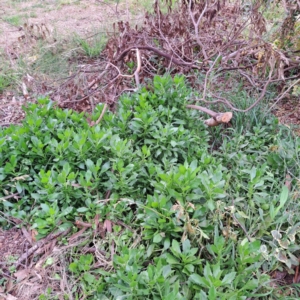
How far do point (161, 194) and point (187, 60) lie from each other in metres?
2.03

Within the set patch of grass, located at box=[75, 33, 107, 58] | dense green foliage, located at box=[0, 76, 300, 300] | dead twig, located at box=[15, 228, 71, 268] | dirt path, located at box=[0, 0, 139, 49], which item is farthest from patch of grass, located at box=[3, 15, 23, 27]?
dead twig, located at box=[15, 228, 71, 268]

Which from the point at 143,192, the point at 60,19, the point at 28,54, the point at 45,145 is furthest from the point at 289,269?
the point at 60,19

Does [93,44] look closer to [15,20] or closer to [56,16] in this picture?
[56,16]

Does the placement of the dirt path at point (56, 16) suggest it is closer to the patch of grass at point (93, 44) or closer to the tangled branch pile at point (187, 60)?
the patch of grass at point (93, 44)

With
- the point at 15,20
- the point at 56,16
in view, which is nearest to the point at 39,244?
the point at 15,20

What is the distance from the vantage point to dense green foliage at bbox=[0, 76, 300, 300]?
158 centimetres

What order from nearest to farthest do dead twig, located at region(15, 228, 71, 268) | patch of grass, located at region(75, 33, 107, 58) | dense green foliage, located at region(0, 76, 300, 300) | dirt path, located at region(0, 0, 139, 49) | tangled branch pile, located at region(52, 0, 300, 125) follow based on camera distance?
dense green foliage, located at region(0, 76, 300, 300) < dead twig, located at region(15, 228, 71, 268) < tangled branch pile, located at region(52, 0, 300, 125) < patch of grass, located at region(75, 33, 107, 58) < dirt path, located at region(0, 0, 139, 49)

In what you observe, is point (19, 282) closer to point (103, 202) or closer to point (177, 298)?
point (103, 202)

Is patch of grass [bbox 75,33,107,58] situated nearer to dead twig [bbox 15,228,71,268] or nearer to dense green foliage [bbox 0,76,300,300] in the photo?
dense green foliage [bbox 0,76,300,300]

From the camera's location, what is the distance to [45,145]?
2205 millimetres

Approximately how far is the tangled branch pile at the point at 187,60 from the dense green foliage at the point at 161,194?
0.48m

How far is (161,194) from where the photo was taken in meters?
1.81

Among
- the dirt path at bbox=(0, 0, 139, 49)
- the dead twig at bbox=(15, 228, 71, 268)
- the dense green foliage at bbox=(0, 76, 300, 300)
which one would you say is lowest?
the dead twig at bbox=(15, 228, 71, 268)

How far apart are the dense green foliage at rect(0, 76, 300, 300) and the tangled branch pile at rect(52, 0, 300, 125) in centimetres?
48
